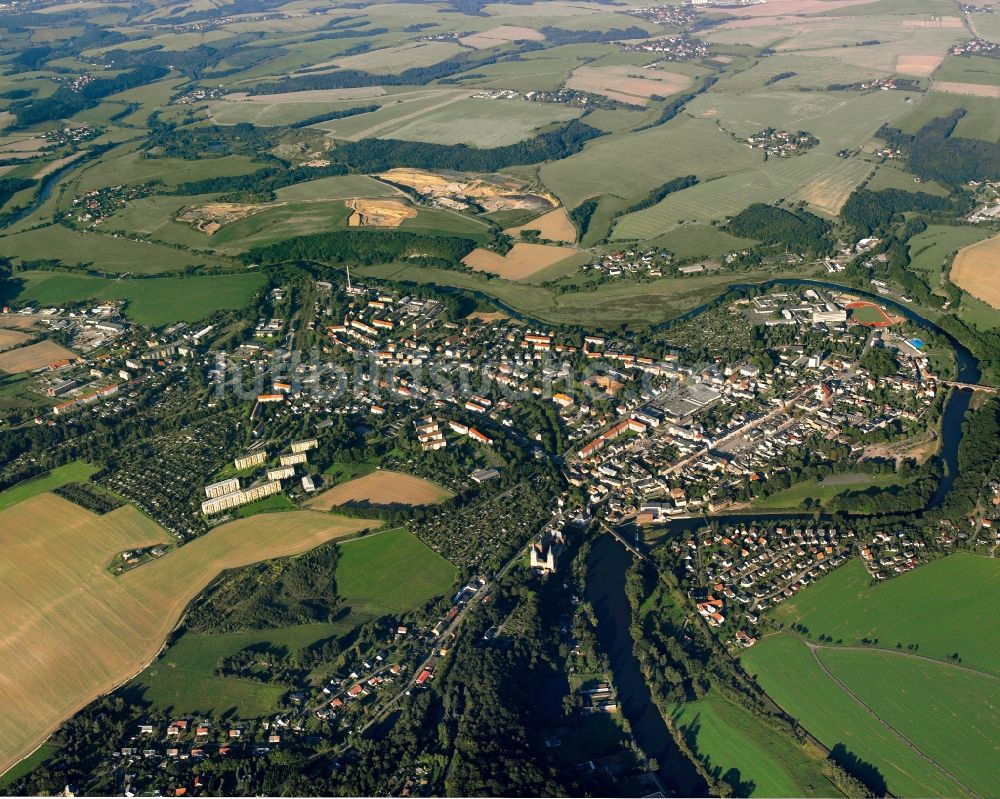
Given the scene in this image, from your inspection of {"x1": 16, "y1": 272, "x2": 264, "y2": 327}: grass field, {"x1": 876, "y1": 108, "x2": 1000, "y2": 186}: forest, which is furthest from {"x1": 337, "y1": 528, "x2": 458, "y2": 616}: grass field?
{"x1": 876, "y1": 108, "x2": 1000, "y2": 186}: forest

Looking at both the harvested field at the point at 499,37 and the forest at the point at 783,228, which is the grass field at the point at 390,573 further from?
the harvested field at the point at 499,37

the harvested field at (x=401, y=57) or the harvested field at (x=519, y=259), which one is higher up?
the harvested field at (x=401, y=57)

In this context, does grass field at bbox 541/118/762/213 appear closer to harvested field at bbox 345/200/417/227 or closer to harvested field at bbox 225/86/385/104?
harvested field at bbox 345/200/417/227

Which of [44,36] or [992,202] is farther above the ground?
[44,36]

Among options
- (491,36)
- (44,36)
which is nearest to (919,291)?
(491,36)

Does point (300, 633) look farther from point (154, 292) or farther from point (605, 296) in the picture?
point (154, 292)

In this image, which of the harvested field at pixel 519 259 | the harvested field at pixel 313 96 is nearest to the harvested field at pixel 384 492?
the harvested field at pixel 519 259

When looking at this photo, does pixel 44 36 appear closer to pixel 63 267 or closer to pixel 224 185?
pixel 224 185
